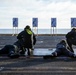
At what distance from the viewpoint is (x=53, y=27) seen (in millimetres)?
56344

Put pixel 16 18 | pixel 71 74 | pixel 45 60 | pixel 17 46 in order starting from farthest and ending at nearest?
pixel 16 18 → pixel 17 46 → pixel 45 60 → pixel 71 74

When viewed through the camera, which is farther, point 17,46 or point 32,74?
point 17,46

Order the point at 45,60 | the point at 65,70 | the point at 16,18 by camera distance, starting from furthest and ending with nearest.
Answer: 1. the point at 16,18
2. the point at 45,60
3. the point at 65,70

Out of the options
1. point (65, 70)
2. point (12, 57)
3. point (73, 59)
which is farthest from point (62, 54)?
point (65, 70)

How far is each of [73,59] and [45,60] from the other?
132 cm

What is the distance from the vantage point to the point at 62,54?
17.3 meters

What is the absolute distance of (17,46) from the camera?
18.5 metres

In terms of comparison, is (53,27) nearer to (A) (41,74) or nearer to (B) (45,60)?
(B) (45,60)

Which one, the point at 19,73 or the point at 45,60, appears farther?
the point at 45,60

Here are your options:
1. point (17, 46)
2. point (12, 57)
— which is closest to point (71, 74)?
point (12, 57)

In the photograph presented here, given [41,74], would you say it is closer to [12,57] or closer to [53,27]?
[12,57]

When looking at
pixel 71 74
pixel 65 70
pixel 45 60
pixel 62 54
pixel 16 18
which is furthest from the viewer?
pixel 16 18

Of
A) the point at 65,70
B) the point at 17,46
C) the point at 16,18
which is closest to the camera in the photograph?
the point at 65,70

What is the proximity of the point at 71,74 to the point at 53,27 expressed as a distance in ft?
149
